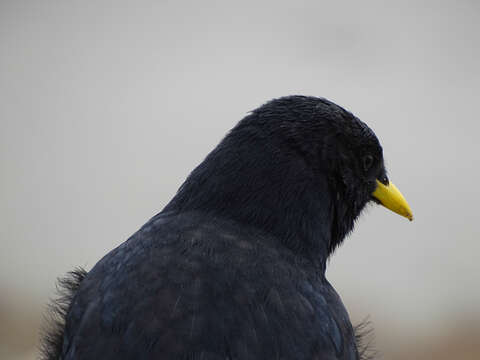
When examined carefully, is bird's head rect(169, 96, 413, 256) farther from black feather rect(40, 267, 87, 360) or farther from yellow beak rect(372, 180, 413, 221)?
black feather rect(40, 267, 87, 360)

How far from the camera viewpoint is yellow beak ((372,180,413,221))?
4137 mm

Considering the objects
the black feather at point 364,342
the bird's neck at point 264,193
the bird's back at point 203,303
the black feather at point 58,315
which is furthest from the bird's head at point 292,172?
the black feather at point 58,315

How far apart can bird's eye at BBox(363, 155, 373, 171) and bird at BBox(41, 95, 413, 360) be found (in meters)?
0.01

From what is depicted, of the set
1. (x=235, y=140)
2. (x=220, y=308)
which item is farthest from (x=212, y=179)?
(x=220, y=308)

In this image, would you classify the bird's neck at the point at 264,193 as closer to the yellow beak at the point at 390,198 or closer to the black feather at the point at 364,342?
the black feather at the point at 364,342

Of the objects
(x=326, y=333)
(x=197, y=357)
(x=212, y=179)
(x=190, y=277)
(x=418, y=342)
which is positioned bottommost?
(x=418, y=342)

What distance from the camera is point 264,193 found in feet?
11.6

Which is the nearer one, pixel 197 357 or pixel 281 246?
pixel 197 357

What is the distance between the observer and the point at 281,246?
3.38 m

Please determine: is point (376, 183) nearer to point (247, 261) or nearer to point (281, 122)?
point (281, 122)

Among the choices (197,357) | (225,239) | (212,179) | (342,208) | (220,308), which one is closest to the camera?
(197,357)

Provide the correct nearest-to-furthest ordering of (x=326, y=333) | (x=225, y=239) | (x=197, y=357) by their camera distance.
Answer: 1. (x=197, y=357)
2. (x=326, y=333)
3. (x=225, y=239)

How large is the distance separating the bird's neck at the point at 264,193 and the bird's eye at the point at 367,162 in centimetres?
31

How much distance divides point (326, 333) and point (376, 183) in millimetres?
1293
